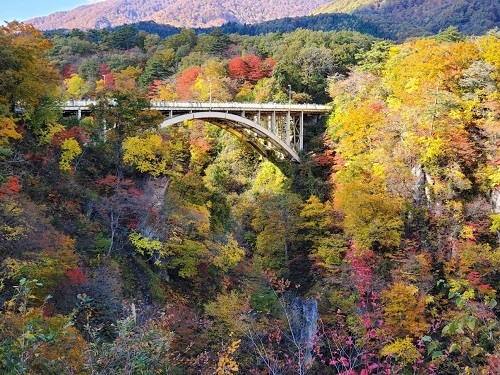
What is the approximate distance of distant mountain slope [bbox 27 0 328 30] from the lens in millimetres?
116125

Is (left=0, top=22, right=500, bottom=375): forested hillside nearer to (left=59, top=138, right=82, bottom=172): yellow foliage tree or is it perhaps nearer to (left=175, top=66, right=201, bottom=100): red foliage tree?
(left=59, top=138, right=82, bottom=172): yellow foliage tree

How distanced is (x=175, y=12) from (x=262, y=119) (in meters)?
101

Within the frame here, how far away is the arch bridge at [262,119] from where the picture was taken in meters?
24.8

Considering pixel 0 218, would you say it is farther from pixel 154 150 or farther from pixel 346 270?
pixel 346 270

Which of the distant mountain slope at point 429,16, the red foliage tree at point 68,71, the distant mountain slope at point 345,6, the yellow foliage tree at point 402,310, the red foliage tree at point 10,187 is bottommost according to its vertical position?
the yellow foliage tree at point 402,310

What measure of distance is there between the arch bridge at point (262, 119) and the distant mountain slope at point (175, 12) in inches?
3488

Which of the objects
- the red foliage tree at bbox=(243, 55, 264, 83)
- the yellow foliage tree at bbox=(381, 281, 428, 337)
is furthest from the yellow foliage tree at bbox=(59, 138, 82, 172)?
the red foliage tree at bbox=(243, 55, 264, 83)

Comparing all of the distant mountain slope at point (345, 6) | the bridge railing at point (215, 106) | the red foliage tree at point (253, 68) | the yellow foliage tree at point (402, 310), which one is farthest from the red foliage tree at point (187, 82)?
the distant mountain slope at point (345, 6)

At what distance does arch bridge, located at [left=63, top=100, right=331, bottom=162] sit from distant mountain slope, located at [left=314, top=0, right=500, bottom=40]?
4656 centimetres

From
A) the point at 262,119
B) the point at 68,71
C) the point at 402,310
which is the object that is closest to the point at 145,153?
the point at 402,310

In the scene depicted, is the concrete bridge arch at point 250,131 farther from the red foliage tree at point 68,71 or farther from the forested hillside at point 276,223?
the red foliage tree at point 68,71

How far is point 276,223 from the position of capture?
2200cm

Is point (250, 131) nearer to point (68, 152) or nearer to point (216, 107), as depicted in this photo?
point (216, 107)

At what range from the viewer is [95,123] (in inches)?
738
